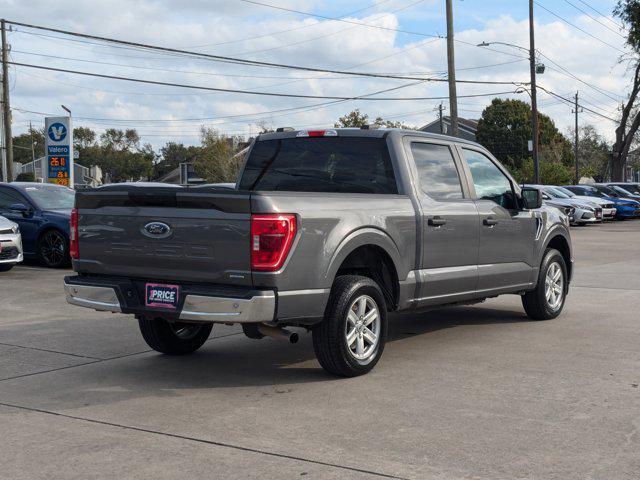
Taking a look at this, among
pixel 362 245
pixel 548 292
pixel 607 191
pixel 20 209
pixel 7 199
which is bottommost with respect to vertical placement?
pixel 548 292

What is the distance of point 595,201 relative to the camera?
112 ft

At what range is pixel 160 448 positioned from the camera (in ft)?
16.2

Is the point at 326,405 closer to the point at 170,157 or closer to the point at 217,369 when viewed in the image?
the point at 217,369

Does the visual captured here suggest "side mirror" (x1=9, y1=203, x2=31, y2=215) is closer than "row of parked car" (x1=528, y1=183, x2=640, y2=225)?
Yes

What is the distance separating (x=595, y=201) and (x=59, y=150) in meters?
20.7

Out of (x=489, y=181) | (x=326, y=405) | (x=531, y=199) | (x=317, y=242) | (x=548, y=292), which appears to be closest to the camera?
(x=326, y=405)

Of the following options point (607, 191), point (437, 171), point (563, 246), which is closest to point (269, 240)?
point (437, 171)

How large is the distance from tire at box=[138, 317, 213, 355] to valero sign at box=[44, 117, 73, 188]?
23.6 metres

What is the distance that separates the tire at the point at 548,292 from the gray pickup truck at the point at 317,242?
488 mm

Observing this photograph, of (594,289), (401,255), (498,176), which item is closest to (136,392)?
(401,255)

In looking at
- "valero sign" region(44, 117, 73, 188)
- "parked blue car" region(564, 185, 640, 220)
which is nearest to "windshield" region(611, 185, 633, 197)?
"parked blue car" region(564, 185, 640, 220)

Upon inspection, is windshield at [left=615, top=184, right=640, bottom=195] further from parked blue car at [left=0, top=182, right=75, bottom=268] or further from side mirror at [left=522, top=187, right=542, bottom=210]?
side mirror at [left=522, top=187, right=542, bottom=210]

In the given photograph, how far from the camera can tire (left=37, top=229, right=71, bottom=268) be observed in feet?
52.7

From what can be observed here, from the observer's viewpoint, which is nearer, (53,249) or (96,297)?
(96,297)
